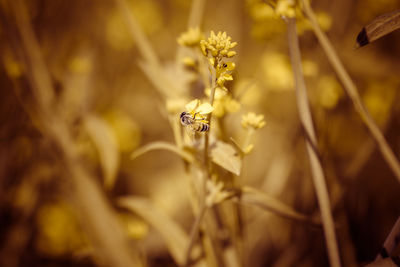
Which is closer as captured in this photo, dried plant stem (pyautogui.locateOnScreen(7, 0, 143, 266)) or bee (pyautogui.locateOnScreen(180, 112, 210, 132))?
bee (pyautogui.locateOnScreen(180, 112, 210, 132))

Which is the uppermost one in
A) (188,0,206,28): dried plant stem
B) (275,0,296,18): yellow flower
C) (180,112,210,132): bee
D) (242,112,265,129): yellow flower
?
(188,0,206,28): dried plant stem

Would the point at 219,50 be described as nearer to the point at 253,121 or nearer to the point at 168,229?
the point at 253,121

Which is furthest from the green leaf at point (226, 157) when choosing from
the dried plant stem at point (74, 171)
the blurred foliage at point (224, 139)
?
the dried plant stem at point (74, 171)

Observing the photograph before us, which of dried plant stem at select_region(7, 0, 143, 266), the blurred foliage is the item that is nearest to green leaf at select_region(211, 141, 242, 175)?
the blurred foliage

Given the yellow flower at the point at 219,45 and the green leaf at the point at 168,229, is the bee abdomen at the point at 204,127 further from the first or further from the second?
the green leaf at the point at 168,229

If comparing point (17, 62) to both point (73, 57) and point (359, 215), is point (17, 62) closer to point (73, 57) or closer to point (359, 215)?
point (73, 57)

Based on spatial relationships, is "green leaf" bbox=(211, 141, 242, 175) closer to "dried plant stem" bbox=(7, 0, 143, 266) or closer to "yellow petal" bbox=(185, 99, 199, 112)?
"yellow petal" bbox=(185, 99, 199, 112)

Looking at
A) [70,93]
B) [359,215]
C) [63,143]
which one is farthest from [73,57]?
[359,215]

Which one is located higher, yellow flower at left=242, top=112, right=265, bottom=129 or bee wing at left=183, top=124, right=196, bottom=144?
bee wing at left=183, top=124, right=196, bottom=144
